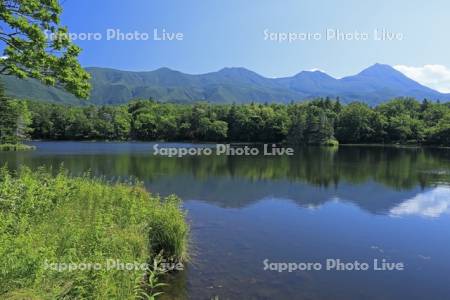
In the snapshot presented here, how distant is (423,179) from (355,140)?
87694 mm

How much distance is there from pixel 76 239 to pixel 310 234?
38.5 ft

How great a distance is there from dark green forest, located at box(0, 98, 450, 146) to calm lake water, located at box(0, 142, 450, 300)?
8392cm

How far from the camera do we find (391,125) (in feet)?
404

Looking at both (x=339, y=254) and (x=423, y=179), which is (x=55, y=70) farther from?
(x=423, y=179)

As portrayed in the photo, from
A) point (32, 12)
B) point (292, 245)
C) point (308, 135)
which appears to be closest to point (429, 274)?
point (292, 245)

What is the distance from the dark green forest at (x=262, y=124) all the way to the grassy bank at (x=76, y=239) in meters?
105

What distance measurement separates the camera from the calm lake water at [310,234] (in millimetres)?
12094

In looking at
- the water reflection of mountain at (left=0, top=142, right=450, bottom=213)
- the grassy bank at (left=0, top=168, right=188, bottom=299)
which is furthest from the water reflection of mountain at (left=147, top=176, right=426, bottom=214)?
the grassy bank at (left=0, top=168, right=188, bottom=299)

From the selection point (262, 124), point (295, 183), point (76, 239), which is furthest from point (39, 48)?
point (262, 124)

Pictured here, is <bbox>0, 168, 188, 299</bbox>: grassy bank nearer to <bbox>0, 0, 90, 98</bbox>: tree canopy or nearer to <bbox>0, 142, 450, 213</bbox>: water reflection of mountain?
<bbox>0, 0, 90, 98</bbox>: tree canopy

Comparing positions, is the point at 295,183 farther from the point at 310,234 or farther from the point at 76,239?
the point at 76,239

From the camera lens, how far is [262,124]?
5162 inches

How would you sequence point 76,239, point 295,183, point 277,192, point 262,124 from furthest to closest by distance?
point 262,124, point 295,183, point 277,192, point 76,239

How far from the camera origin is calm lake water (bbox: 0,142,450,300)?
12094 millimetres
